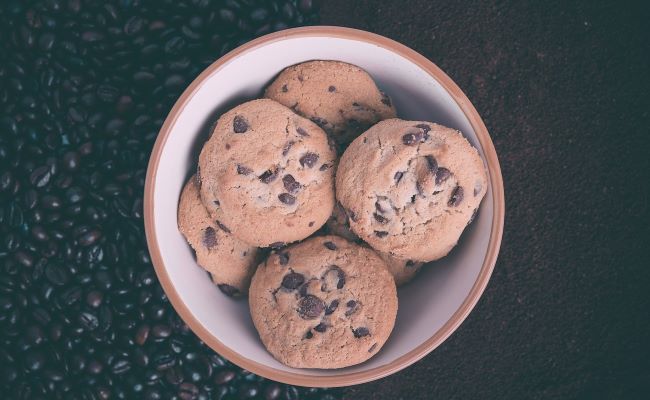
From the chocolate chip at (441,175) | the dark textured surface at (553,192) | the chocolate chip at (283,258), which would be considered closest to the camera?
the chocolate chip at (441,175)

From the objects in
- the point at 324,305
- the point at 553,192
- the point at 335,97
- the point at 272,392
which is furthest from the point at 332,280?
the point at 553,192

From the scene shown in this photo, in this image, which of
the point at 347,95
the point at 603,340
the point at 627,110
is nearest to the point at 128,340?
the point at 347,95

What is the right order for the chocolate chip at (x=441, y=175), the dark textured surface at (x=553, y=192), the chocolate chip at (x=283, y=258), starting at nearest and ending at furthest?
the chocolate chip at (x=441, y=175)
the chocolate chip at (x=283, y=258)
the dark textured surface at (x=553, y=192)

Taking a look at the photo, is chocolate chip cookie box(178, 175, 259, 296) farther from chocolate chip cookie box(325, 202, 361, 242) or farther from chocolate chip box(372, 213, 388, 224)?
chocolate chip box(372, 213, 388, 224)

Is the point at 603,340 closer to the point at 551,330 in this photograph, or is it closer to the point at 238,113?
the point at 551,330

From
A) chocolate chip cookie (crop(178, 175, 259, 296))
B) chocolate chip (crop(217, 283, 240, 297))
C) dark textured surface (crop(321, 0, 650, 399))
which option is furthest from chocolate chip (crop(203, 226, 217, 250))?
dark textured surface (crop(321, 0, 650, 399))

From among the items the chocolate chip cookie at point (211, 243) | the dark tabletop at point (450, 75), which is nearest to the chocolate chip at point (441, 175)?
the chocolate chip cookie at point (211, 243)

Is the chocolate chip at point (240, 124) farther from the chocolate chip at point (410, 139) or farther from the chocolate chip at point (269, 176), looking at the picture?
the chocolate chip at point (410, 139)
